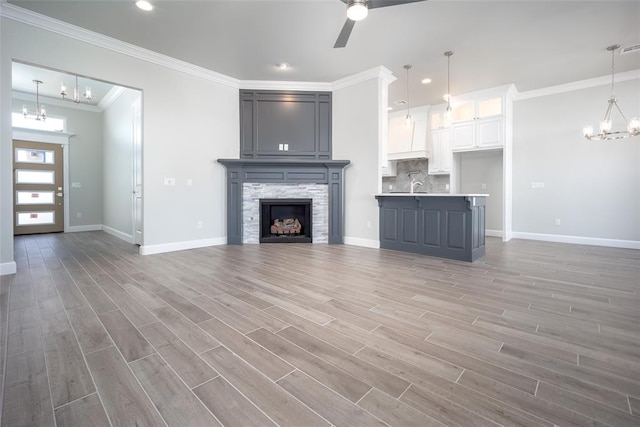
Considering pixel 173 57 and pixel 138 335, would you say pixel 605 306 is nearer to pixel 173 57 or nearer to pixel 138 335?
pixel 138 335

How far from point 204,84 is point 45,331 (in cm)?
443

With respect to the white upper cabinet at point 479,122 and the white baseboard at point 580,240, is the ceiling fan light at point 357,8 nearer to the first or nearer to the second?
the white upper cabinet at point 479,122

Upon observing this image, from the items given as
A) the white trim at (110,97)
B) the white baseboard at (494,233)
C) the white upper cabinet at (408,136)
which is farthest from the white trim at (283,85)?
the white baseboard at (494,233)

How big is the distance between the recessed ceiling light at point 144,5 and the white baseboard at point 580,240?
743 centimetres

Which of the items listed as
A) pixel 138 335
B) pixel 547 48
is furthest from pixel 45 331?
pixel 547 48

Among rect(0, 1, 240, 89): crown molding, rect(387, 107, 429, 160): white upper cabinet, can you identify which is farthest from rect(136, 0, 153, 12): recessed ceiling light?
rect(387, 107, 429, 160): white upper cabinet

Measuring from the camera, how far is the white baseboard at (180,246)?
4.40 m

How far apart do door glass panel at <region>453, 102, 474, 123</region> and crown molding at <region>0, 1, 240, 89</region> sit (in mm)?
5056

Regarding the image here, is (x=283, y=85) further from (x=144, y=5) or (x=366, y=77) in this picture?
(x=144, y=5)

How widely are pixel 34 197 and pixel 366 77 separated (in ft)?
26.2

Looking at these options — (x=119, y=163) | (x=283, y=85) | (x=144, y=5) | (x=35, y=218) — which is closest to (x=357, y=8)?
(x=144, y=5)

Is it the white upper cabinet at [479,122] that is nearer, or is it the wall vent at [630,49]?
the wall vent at [630,49]

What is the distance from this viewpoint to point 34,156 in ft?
21.6

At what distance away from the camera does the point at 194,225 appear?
4988 mm
